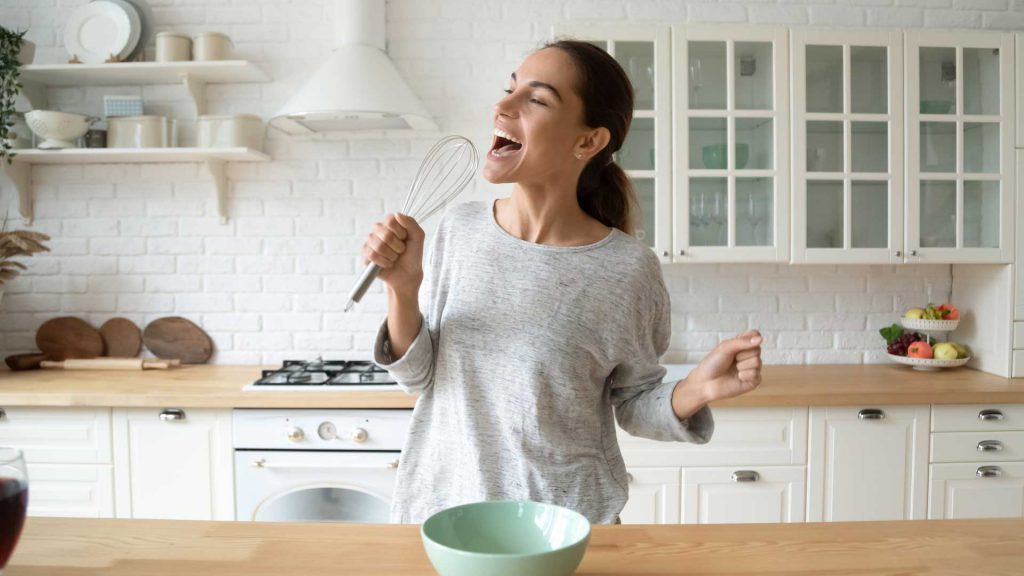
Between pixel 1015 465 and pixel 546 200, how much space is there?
2.03 meters

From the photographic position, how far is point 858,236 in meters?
2.64

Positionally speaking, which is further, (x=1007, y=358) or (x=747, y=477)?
(x=1007, y=358)

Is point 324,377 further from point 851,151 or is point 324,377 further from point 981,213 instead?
point 981,213

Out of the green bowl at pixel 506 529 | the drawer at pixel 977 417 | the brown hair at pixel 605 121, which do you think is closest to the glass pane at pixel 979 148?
the drawer at pixel 977 417

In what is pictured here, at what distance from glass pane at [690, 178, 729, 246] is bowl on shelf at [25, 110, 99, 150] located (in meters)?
2.14

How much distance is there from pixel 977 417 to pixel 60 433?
2836mm

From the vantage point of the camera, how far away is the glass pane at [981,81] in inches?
105

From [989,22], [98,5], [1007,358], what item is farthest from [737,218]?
[98,5]

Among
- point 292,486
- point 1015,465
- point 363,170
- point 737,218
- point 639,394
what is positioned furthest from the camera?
point 363,170

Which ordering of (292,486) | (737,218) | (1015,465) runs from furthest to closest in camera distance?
(737,218) < (1015,465) < (292,486)

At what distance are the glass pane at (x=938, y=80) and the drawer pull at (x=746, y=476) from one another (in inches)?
54.7

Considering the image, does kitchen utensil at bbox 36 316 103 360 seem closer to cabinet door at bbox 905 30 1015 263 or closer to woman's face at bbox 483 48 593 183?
woman's face at bbox 483 48 593 183

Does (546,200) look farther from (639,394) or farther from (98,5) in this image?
(98,5)

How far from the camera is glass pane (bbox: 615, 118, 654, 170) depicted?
2592 millimetres
